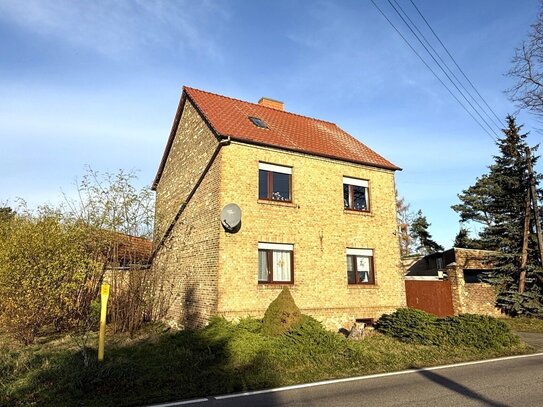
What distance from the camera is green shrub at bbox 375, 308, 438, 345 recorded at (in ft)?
37.6

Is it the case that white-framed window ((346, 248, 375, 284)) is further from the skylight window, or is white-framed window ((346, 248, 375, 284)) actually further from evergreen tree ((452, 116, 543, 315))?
evergreen tree ((452, 116, 543, 315))

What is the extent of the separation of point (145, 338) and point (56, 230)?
428 cm

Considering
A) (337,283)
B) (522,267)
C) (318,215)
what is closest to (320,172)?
(318,215)

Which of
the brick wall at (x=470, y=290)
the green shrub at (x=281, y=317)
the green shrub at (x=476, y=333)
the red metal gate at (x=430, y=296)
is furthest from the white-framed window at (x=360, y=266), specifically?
the brick wall at (x=470, y=290)

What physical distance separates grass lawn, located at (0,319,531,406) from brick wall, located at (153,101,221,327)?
1.95 m

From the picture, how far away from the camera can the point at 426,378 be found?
26.0 feet

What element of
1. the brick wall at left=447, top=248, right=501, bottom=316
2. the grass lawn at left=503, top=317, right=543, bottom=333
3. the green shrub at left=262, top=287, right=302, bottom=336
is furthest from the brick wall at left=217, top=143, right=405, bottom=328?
the grass lawn at left=503, top=317, right=543, bottom=333

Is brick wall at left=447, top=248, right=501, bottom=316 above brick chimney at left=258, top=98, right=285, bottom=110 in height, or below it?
below

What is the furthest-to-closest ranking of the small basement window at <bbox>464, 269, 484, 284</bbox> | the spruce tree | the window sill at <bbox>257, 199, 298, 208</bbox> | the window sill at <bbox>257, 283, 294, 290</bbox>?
the spruce tree → the small basement window at <bbox>464, 269, 484, 284</bbox> → the window sill at <bbox>257, 199, 298, 208</bbox> → the window sill at <bbox>257, 283, 294, 290</bbox>

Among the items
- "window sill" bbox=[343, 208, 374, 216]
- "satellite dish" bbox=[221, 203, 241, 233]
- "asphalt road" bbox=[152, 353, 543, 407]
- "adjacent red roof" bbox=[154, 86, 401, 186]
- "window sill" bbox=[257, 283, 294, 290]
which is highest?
"adjacent red roof" bbox=[154, 86, 401, 186]

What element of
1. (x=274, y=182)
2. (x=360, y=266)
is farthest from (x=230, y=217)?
(x=360, y=266)

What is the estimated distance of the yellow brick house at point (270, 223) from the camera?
12.8 metres

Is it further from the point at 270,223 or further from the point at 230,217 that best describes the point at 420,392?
the point at 270,223

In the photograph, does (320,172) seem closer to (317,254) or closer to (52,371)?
(317,254)
